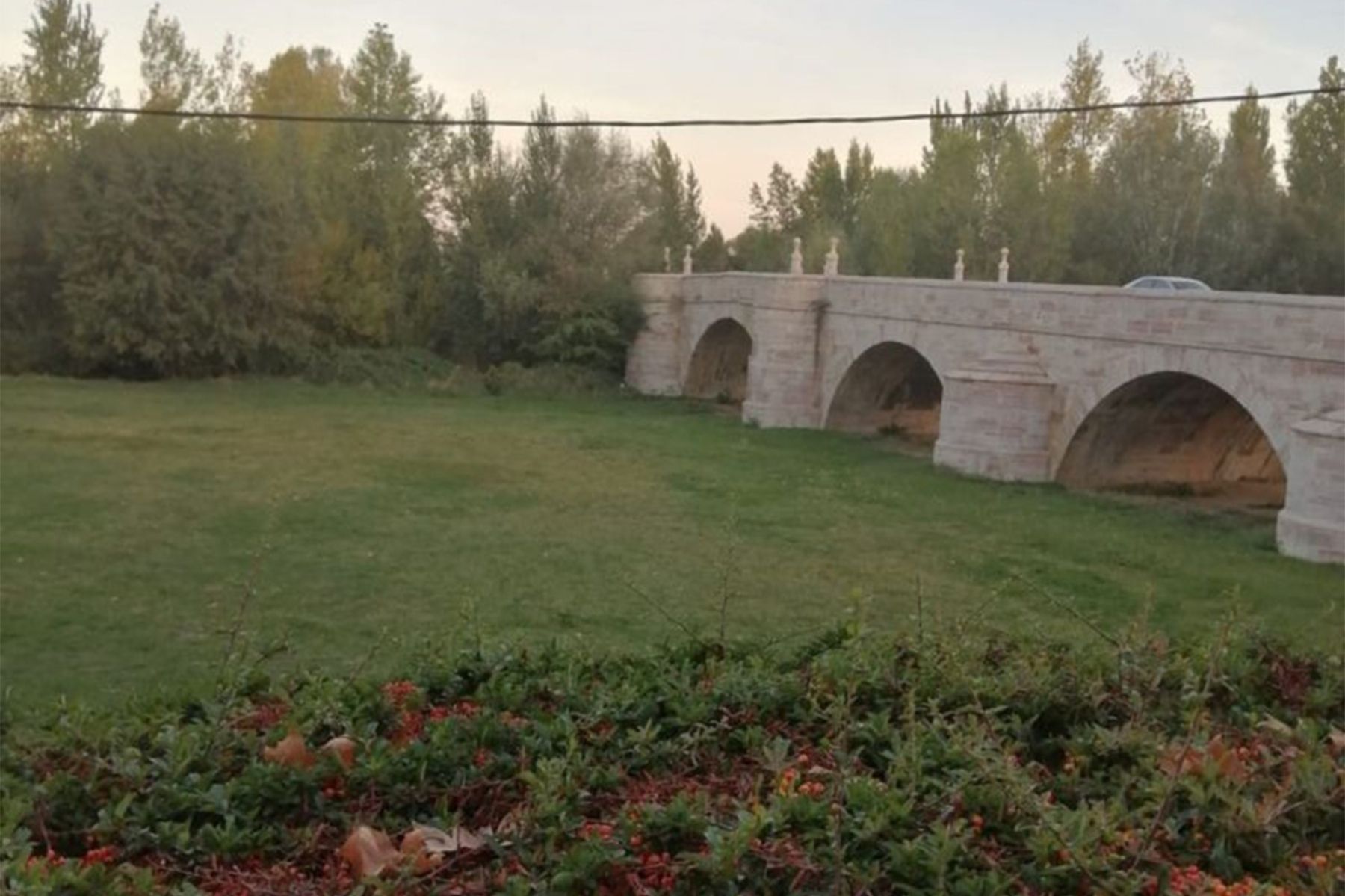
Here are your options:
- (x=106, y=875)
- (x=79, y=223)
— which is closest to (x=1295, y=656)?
(x=106, y=875)

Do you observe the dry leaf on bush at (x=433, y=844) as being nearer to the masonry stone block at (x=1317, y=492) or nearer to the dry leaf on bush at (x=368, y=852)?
the dry leaf on bush at (x=368, y=852)

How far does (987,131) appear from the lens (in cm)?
3494

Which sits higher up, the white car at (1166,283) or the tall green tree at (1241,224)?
the tall green tree at (1241,224)

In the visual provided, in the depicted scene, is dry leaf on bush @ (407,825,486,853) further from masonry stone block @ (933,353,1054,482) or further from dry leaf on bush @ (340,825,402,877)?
masonry stone block @ (933,353,1054,482)

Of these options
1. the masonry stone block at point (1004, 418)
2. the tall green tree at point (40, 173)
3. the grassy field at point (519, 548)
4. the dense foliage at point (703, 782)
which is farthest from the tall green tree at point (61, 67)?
the dense foliage at point (703, 782)

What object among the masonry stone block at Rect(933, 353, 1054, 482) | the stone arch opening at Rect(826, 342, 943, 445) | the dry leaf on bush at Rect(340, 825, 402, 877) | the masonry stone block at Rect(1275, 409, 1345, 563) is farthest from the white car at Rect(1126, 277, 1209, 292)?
the dry leaf on bush at Rect(340, 825, 402, 877)

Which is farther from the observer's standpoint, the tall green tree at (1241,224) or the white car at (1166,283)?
the tall green tree at (1241,224)

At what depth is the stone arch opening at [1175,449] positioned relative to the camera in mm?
18391

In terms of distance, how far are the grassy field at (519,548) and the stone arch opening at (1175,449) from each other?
56.3 inches

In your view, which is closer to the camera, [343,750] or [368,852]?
[368,852]

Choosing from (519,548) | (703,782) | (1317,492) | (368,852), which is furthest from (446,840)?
(1317,492)

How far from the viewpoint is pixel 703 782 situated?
145 inches

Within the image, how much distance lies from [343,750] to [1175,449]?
18.0 m

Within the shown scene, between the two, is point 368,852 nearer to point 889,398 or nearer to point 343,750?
point 343,750
